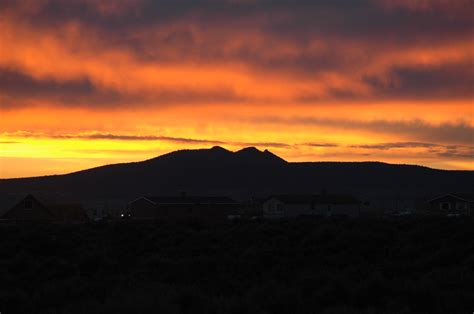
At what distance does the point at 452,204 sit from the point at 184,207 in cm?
3409

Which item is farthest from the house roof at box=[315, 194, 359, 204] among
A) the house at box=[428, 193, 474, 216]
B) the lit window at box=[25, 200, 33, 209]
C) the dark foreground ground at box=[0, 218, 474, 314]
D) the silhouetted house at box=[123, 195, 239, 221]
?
the dark foreground ground at box=[0, 218, 474, 314]

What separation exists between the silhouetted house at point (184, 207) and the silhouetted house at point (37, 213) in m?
11.0

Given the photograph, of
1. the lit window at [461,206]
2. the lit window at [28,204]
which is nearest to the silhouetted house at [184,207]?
the lit window at [28,204]

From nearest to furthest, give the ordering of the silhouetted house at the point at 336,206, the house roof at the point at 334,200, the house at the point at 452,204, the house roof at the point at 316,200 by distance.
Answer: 1. the house at the point at 452,204
2. the silhouetted house at the point at 336,206
3. the house roof at the point at 316,200
4. the house roof at the point at 334,200

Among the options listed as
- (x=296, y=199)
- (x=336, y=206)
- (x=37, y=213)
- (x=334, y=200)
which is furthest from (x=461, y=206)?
(x=37, y=213)

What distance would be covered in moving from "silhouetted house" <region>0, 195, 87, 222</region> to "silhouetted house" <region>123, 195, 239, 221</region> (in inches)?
431

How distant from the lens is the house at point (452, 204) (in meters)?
91.0

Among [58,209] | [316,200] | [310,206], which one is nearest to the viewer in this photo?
[58,209]

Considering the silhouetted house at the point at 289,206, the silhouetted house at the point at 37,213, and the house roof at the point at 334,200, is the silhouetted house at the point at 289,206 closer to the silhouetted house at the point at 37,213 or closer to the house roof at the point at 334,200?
the house roof at the point at 334,200

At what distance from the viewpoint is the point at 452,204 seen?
9281 cm

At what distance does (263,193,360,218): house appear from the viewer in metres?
98.3

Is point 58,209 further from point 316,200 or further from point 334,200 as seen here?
point 334,200

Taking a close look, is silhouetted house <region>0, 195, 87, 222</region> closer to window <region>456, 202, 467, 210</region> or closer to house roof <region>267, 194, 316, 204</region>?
house roof <region>267, 194, 316, 204</region>

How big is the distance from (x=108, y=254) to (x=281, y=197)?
69719 millimetres
